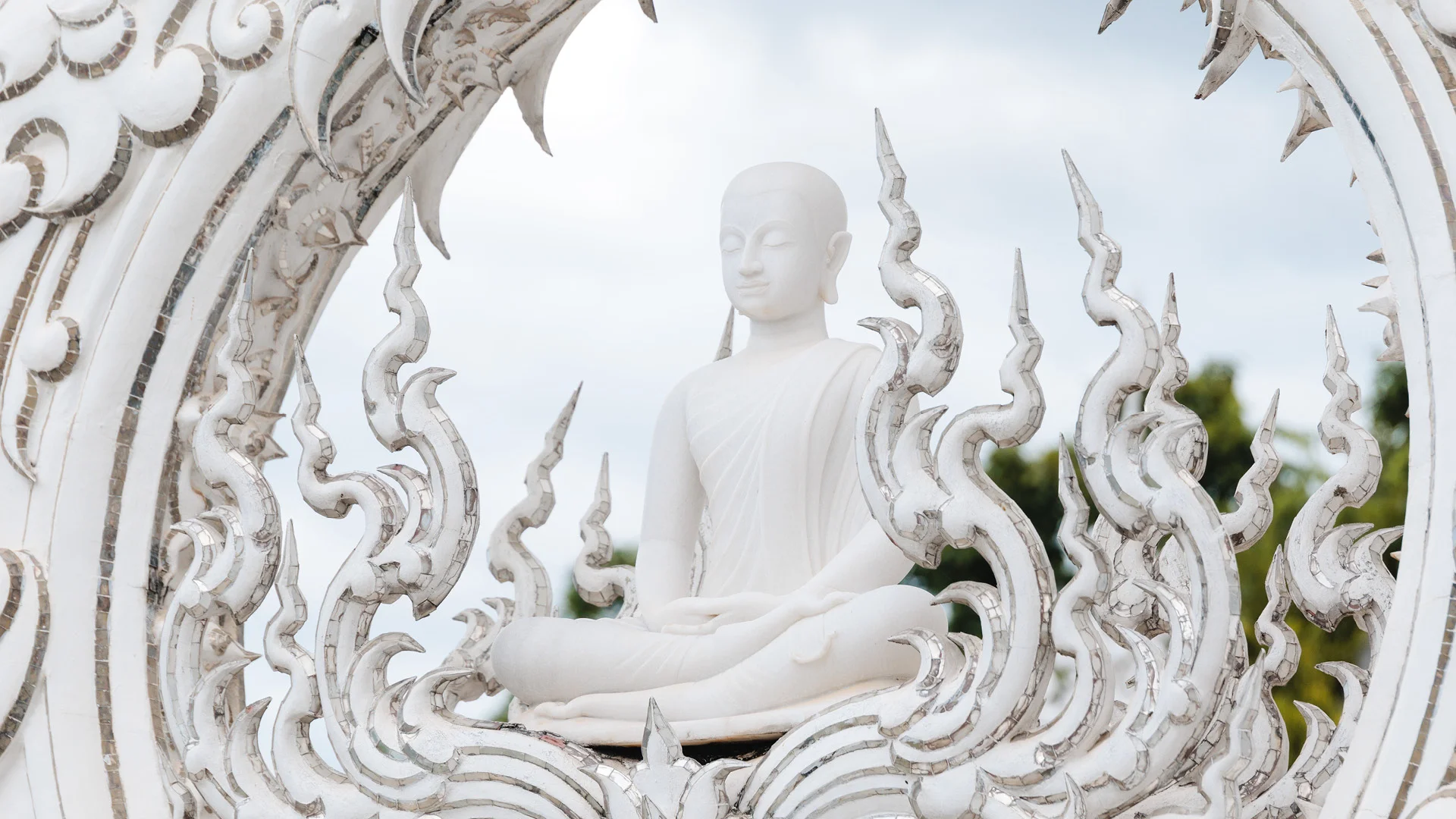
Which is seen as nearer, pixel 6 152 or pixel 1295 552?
pixel 1295 552

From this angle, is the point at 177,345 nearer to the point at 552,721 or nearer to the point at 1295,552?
the point at 552,721

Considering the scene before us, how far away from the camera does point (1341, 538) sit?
4734 mm

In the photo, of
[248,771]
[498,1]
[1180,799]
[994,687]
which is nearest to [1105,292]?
[994,687]

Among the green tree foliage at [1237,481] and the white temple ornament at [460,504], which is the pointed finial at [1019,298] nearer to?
the white temple ornament at [460,504]

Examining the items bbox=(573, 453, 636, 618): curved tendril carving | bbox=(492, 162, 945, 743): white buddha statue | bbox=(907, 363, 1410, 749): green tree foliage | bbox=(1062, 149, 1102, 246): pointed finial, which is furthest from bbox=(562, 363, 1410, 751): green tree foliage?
bbox=(1062, 149, 1102, 246): pointed finial

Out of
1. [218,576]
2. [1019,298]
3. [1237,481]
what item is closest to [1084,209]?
[1019,298]

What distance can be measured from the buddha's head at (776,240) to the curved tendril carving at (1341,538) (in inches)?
50.7

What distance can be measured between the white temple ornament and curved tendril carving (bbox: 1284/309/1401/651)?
0.01 metres

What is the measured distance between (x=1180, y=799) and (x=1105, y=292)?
1.15 meters

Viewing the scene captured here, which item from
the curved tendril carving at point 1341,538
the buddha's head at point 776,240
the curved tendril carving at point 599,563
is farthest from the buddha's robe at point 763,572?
the curved tendril carving at point 1341,538

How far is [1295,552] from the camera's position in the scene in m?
4.77

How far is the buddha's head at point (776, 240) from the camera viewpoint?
501 cm

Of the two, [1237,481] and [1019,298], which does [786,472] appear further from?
[1237,481]

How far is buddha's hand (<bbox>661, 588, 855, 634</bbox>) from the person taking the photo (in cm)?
448
